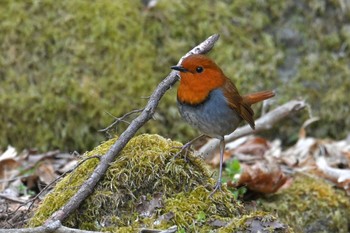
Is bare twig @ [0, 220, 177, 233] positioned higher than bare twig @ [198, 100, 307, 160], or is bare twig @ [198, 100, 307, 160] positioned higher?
bare twig @ [0, 220, 177, 233]

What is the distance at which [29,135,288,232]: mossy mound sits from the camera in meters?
3.36

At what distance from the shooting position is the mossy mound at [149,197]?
336 cm

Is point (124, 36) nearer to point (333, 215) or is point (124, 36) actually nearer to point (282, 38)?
point (282, 38)

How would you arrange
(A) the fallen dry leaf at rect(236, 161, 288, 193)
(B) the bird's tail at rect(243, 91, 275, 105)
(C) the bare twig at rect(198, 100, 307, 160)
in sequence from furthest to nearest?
(C) the bare twig at rect(198, 100, 307, 160) < (A) the fallen dry leaf at rect(236, 161, 288, 193) < (B) the bird's tail at rect(243, 91, 275, 105)

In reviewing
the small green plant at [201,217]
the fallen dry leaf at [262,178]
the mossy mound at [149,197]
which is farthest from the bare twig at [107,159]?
the fallen dry leaf at [262,178]

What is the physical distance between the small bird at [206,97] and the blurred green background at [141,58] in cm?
223

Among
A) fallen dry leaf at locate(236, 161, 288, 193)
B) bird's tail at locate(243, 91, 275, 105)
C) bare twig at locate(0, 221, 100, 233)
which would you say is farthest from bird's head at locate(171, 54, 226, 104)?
bare twig at locate(0, 221, 100, 233)

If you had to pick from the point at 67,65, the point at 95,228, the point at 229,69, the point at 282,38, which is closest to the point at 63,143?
the point at 67,65

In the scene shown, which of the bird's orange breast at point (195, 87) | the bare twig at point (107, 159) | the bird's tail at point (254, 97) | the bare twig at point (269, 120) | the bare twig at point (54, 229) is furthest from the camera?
the bare twig at point (269, 120)

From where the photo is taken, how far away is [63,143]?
20.3ft

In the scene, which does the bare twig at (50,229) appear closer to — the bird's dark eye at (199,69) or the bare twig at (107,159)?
the bare twig at (107,159)

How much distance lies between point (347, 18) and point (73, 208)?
179 inches

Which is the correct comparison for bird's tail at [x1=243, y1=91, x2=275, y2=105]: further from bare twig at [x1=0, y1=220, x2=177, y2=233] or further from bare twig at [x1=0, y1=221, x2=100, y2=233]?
bare twig at [x1=0, y1=221, x2=100, y2=233]

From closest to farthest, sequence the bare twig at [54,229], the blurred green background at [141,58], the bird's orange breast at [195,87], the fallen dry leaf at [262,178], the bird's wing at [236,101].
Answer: the bare twig at [54,229] < the bird's orange breast at [195,87] < the bird's wing at [236,101] < the fallen dry leaf at [262,178] < the blurred green background at [141,58]
